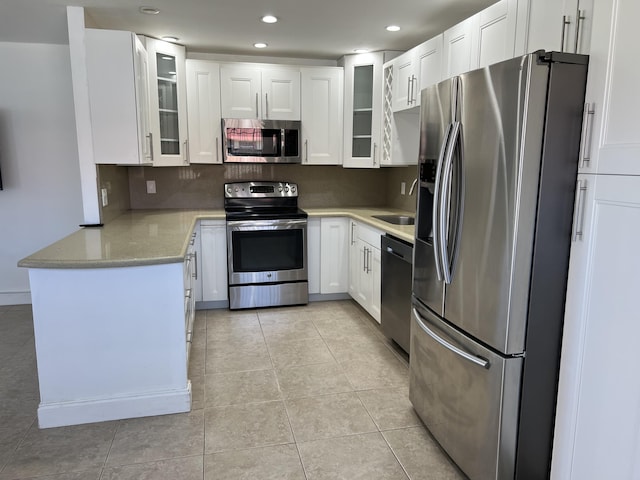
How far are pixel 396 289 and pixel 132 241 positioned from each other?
1.71 metres

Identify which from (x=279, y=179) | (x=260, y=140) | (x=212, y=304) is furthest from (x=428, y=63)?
(x=212, y=304)

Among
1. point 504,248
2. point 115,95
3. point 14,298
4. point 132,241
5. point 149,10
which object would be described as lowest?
point 14,298

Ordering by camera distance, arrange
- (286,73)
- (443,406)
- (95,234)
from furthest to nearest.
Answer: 1. (286,73)
2. (95,234)
3. (443,406)

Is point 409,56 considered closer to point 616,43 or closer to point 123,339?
point 616,43

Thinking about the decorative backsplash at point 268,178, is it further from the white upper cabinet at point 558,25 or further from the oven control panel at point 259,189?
the white upper cabinet at point 558,25

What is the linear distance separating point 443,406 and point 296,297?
7.55 feet

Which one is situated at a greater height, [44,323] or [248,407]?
[44,323]

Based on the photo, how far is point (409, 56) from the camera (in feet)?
10.7

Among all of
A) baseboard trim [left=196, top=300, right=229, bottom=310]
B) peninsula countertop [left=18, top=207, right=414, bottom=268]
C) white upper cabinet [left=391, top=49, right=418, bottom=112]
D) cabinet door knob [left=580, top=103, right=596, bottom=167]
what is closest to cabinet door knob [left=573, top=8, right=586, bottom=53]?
cabinet door knob [left=580, top=103, right=596, bottom=167]

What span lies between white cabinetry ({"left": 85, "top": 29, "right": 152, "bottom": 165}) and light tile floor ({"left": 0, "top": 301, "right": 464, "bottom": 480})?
150cm

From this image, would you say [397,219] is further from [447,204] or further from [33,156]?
[33,156]

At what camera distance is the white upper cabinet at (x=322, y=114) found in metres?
4.12

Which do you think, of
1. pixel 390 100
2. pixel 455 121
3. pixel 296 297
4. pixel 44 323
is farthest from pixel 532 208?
pixel 296 297

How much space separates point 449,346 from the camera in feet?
6.18
